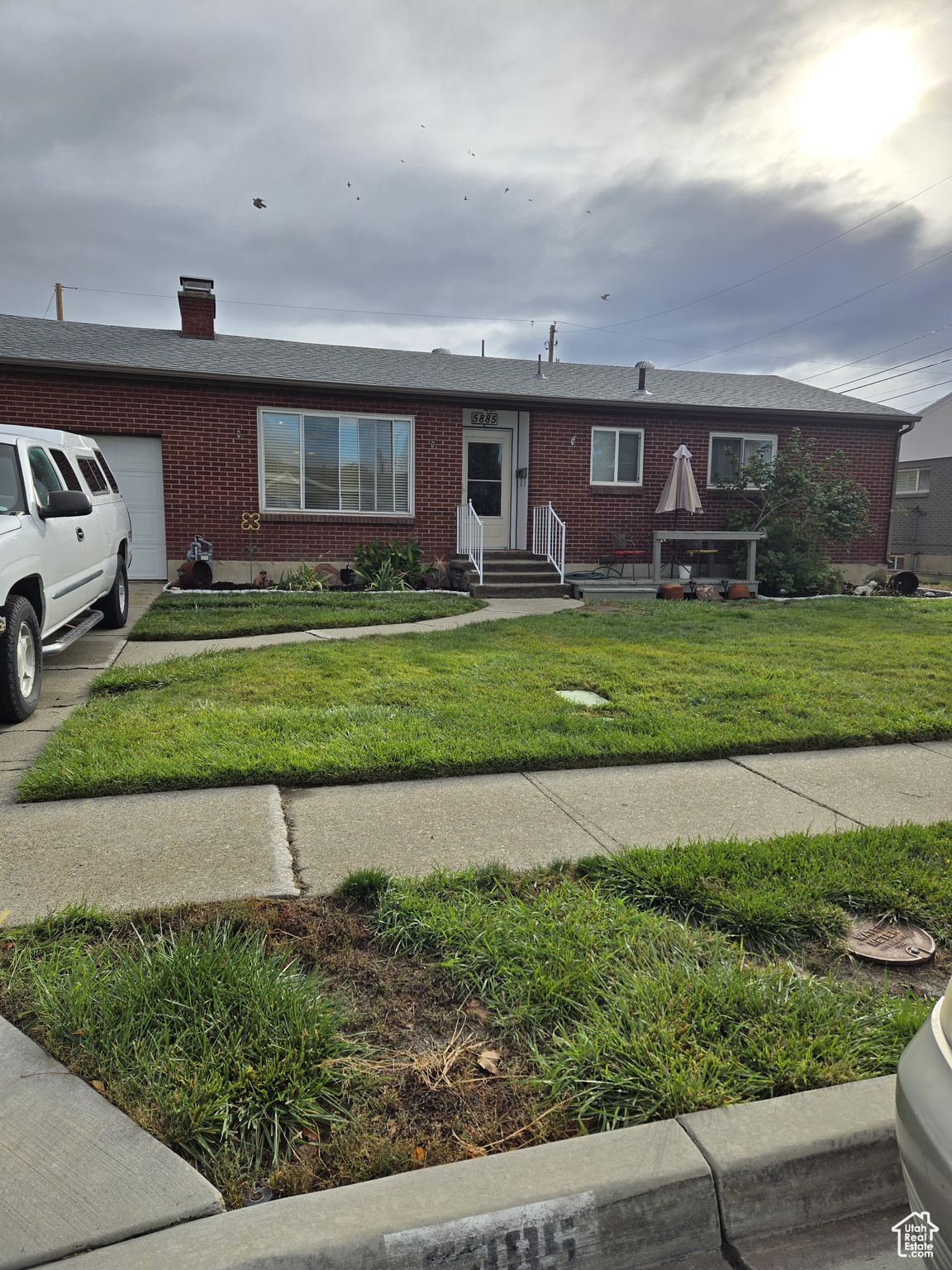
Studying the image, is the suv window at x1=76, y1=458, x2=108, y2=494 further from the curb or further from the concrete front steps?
the curb

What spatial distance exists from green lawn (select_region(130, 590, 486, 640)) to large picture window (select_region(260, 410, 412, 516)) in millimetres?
2679

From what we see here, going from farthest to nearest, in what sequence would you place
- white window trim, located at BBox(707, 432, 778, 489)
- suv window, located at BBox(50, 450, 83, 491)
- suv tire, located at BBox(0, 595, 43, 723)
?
1. white window trim, located at BBox(707, 432, 778, 489)
2. suv window, located at BBox(50, 450, 83, 491)
3. suv tire, located at BBox(0, 595, 43, 723)

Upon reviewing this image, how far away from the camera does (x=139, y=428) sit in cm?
1338

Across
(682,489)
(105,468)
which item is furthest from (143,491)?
(682,489)

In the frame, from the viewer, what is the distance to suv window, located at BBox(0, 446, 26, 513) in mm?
5719

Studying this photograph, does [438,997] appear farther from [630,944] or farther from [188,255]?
[188,255]

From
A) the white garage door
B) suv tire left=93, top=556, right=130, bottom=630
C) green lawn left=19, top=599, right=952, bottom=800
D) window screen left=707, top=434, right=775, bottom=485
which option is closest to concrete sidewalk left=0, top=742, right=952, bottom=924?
green lawn left=19, top=599, right=952, bottom=800

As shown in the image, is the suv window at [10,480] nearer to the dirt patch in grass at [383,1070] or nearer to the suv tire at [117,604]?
the suv tire at [117,604]

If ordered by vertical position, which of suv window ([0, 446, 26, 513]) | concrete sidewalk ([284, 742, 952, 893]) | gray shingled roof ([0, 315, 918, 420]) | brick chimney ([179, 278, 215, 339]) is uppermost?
brick chimney ([179, 278, 215, 339])

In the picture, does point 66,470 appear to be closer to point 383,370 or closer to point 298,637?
point 298,637

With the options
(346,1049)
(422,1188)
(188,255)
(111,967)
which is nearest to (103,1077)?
(111,967)

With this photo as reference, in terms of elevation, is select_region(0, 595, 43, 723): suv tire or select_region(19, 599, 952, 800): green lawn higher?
select_region(0, 595, 43, 723): suv tire

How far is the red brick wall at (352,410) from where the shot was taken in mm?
13227

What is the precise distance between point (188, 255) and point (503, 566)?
13987 mm
